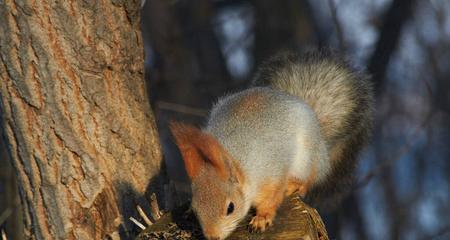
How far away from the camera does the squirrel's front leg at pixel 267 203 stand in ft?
7.49

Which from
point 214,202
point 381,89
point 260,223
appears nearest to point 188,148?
point 214,202

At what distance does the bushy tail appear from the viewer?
312 cm

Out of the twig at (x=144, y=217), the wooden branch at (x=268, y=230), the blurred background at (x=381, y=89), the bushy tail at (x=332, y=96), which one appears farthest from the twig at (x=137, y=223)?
the blurred background at (x=381, y=89)

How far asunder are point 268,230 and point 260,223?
4cm

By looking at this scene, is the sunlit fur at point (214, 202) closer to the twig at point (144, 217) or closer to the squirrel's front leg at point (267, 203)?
the squirrel's front leg at point (267, 203)

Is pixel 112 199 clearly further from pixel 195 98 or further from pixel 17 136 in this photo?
pixel 195 98

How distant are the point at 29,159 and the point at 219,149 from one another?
2.27ft

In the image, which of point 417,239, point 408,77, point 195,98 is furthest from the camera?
point 195,98

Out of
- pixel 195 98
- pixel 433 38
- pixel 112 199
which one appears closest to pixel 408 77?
pixel 433 38

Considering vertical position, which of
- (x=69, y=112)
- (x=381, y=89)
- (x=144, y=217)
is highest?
(x=69, y=112)

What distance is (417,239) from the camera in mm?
4656

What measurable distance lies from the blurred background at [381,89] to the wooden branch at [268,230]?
2208 mm

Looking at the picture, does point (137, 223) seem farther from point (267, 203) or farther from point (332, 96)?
point (332, 96)

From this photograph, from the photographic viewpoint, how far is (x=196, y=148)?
87.1 inches
